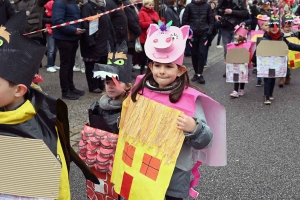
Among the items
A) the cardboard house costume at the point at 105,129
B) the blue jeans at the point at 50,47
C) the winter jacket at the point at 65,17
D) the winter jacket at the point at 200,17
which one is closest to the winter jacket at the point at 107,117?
the cardboard house costume at the point at 105,129

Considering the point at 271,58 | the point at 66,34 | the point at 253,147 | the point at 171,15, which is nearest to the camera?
the point at 253,147

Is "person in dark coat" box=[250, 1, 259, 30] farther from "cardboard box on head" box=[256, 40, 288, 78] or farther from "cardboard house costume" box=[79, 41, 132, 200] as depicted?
"cardboard house costume" box=[79, 41, 132, 200]

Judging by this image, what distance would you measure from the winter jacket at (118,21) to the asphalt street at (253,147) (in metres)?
1.17

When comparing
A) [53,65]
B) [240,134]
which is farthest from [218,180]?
[53,65]

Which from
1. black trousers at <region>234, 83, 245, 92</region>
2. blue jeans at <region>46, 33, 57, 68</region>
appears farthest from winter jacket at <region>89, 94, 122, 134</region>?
blue jeans at <region>46, 33, 57, 68</region>

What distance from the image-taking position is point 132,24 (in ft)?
24.8

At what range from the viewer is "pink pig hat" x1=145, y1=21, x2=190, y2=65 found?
8.04ft

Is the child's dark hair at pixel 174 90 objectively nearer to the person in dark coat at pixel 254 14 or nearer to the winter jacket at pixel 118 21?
the winter jacket at pixel 118 21

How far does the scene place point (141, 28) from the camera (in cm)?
824

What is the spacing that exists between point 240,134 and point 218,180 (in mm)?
1385

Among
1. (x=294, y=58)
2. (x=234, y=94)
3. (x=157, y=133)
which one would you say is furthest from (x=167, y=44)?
(x=294, y=58)

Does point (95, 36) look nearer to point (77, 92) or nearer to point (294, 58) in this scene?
point (77, 92)

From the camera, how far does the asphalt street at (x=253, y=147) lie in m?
3.78

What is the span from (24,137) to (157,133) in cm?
83
